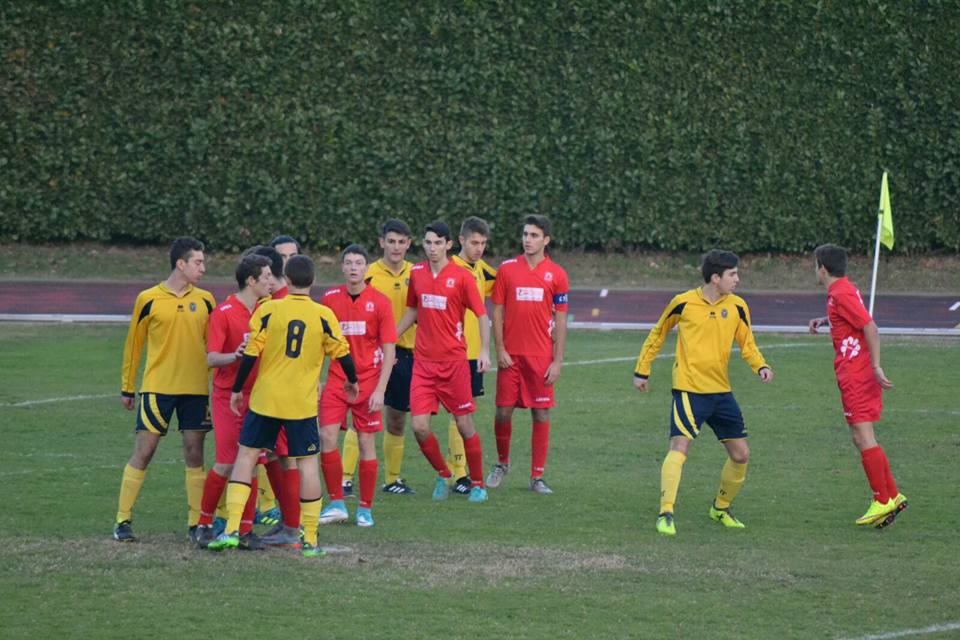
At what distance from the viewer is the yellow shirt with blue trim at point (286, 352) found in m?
9.43

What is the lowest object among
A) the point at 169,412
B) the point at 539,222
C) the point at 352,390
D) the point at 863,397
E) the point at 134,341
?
the point at 169,412

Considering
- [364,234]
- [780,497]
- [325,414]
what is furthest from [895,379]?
[364,234]

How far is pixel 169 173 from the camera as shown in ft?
88.5

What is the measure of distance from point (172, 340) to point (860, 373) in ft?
16.9

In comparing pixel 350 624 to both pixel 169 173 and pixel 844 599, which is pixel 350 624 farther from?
pixel 169 173

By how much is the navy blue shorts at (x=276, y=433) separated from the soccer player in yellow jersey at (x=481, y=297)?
2436mm

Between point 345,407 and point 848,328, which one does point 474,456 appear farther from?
point 848,328

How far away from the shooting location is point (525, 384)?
12.2m

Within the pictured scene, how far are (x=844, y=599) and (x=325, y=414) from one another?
4.11 meters

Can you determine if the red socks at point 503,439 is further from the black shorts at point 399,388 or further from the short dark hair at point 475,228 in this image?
the short dark hair at point 475,228

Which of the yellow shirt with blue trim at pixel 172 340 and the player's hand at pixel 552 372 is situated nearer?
the yellow shirt with blue trim at pixel 172 340

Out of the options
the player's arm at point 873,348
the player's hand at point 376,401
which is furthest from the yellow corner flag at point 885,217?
the player's hand at point 376,401

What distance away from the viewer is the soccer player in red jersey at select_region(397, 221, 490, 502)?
11.5 meters

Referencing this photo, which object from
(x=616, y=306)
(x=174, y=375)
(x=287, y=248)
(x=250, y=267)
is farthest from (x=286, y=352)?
(x=616, y=306)
